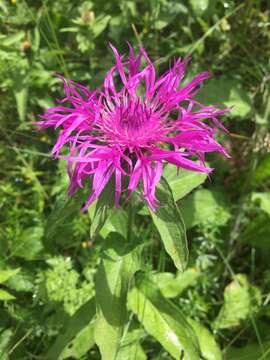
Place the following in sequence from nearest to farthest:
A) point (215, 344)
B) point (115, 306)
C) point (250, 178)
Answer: point (115, 306) < point (215, 344) < point (250, 178)

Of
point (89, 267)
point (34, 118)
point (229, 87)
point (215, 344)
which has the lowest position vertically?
point (215, 344)

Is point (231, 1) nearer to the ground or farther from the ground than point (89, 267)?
farther from the ground

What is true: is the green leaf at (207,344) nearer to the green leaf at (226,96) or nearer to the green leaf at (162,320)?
the green leaf at (162,320)

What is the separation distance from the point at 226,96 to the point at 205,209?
0.61m

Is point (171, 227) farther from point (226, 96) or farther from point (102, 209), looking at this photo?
point (226, 96)

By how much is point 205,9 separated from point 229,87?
426 mm

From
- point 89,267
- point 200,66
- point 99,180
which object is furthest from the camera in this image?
point 200,66

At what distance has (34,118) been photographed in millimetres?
2730

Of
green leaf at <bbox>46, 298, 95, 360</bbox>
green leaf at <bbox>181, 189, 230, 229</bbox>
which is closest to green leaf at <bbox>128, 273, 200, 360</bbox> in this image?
green leaf at <bbox>46, 298, 95, 360</bbox>

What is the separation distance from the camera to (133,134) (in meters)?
1.41

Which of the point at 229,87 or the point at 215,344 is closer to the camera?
the point at 215,344

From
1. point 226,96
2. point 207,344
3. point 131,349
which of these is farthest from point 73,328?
point 226,96

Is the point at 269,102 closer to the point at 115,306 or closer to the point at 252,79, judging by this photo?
the point at 252,79

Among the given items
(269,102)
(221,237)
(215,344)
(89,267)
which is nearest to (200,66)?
(269,102)
